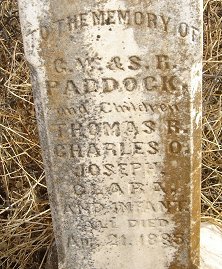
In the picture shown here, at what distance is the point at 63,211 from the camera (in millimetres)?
1763

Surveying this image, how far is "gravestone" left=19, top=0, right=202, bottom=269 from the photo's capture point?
1421mm

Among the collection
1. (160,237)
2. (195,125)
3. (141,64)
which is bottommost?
(160,237)

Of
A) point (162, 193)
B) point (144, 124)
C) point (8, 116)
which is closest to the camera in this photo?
point (144, 124)

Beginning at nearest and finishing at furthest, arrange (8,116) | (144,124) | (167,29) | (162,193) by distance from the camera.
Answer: (167,29), (144,124), (162,193), (8,116)

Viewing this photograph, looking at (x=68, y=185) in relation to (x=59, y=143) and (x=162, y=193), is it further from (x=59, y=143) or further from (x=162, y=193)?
(x=162, y=193)

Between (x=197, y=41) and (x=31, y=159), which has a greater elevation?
(x=197, y=41)

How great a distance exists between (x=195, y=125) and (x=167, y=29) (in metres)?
0.31

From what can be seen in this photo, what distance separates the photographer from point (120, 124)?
157 cm

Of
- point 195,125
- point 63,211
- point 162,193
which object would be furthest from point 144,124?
point 63,211

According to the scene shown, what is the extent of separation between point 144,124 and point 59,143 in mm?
264

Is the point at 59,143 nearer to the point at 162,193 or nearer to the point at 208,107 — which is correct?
the point at 162,193

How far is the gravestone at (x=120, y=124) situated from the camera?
1421mm

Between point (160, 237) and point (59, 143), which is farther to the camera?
point (160, 237)

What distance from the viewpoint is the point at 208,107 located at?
2.86 meters
